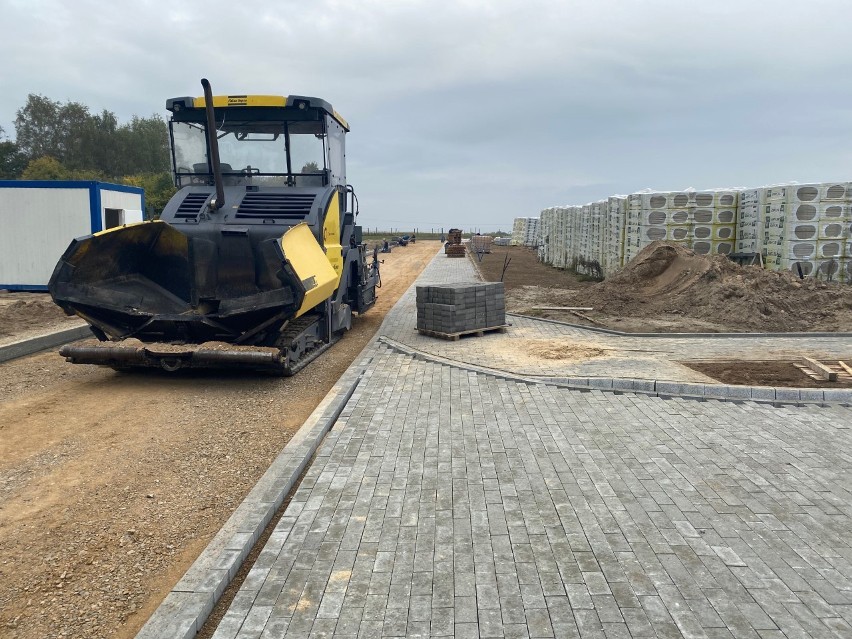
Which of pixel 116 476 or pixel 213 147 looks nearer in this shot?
pixel 116 476

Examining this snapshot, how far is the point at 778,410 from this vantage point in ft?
21.7

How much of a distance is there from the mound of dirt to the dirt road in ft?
29.5

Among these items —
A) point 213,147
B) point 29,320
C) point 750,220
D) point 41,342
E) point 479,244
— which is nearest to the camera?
point 213,147

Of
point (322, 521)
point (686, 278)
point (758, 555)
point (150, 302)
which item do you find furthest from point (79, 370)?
point (686, 278)

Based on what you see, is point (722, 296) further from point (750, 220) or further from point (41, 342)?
point (41, 342)

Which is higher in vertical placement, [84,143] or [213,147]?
[84,143]

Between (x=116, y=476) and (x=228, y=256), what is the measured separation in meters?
3.80

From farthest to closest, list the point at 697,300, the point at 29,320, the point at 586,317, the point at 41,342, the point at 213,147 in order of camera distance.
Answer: the point at 697,300, the point at 586,317, the point at 29,320, the point at 41,342, the point at 213,147

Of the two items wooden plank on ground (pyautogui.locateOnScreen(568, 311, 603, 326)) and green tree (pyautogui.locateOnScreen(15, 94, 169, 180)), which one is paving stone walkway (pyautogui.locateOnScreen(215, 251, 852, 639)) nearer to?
wooden plank on ground (pyautogui.locateOnScreen(568, 311, 603, 326))

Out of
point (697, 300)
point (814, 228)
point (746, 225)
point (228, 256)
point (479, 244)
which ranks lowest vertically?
point (697, 300)

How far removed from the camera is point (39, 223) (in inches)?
616

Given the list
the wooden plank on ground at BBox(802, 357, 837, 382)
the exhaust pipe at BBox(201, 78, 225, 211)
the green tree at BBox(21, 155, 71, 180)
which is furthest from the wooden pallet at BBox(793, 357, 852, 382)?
the green tree at BBox(21, 155, 71, 180)

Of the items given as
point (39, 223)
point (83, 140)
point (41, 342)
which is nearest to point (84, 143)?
point (83, 140)

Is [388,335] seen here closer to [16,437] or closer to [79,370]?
[79,370]
